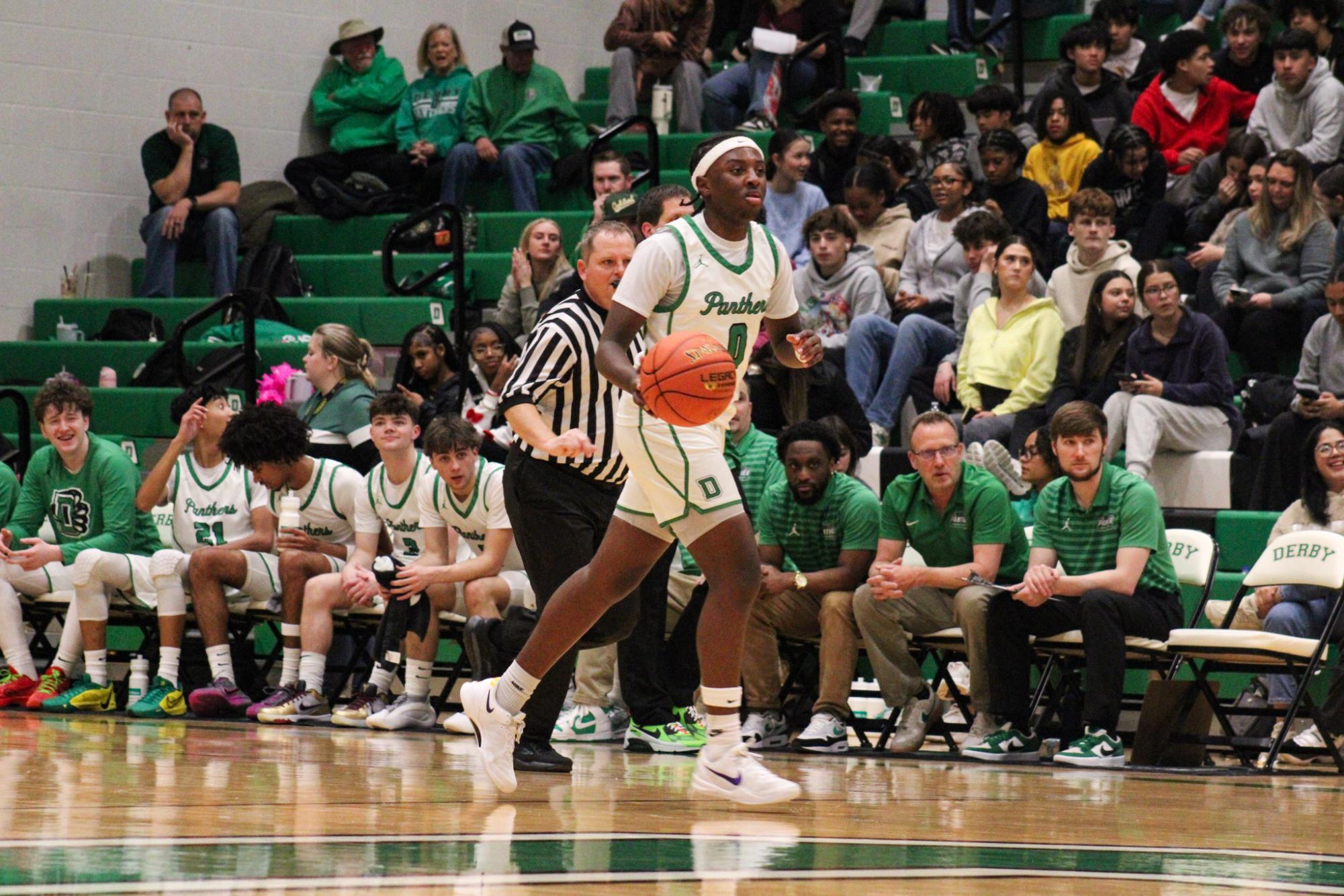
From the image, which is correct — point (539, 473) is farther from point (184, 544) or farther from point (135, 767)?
point (184, 544)

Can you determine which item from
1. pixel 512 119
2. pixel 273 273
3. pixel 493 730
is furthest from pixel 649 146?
pixel 493 730

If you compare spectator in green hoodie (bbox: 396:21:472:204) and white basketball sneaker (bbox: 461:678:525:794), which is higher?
spectator in green hoodie (bbox: 396:21:472:204)

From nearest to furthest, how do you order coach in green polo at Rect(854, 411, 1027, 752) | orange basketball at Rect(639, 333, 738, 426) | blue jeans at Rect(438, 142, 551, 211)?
1. orange basketball at Rect(639, 333, 738, 426)
2. coach in green polo at Rect(854, 411, 1027, 752)
3. blue jeans at Rect(438, 142, 551, 211)

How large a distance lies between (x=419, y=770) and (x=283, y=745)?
1.12m

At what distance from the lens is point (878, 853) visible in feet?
11.4

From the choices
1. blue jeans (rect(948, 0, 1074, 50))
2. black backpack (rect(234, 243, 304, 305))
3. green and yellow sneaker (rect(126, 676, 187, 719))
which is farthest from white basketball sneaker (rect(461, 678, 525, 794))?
blue jeans (rect(948, 0, 1074, 50))

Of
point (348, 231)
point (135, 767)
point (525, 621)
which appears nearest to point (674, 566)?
point (525, 621)

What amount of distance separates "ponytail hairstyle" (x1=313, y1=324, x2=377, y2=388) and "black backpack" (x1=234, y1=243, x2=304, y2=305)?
9.05 ft

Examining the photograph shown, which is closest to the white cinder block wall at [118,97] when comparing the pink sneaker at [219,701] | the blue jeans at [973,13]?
the blue jeans at [973,13]

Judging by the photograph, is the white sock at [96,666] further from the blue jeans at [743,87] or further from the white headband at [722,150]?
the blue jeans at [743,87]

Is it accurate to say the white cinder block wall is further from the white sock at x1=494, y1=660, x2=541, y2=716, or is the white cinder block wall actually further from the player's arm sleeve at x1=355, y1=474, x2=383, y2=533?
the white sock at x1=494, y1=660, x2=541, y2=716

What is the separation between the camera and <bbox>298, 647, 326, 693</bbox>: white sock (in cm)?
774

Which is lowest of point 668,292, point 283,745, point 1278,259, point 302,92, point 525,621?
point 283,745

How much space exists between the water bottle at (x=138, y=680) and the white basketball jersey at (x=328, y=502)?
Result: 970 millimetres
